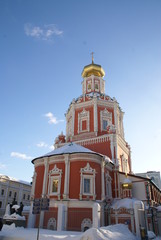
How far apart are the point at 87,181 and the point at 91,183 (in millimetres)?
386

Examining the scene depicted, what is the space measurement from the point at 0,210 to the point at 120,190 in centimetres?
2209

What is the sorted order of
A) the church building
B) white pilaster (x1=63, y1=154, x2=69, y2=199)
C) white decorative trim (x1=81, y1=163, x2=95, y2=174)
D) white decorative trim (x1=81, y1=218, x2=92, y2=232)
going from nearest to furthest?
white decorative trim (x1=81, y1=218, x2=92, y2=232), the church building, white pilaster (x1=63, y1=154, x2=69, y2=199), white decorative trim (x1=81, y1=163, x2=95, y2=174)

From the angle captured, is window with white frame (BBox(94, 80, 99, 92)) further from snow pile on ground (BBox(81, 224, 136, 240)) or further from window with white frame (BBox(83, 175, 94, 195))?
snow pile on ground (BBox(81, 224, 136, 240))

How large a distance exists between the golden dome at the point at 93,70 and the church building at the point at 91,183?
6907 millimetres

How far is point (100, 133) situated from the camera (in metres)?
23.8

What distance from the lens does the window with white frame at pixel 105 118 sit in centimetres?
2471

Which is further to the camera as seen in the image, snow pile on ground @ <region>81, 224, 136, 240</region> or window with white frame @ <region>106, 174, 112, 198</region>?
window with white frame @ <region>106, 174, 112, 198</region>

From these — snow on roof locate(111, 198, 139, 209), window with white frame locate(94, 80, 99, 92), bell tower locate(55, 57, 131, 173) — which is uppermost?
window with white frame locate(94, 80, 99, 92)

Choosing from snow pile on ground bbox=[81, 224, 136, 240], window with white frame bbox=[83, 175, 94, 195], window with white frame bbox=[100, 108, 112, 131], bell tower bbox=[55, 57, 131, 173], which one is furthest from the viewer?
window with white frame bbox=[100, 108, 112, 131]

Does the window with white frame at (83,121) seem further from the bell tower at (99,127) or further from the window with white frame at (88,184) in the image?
the window with white frame at (88,184)

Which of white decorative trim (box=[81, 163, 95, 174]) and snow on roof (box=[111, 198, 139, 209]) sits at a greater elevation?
white decorative trim (box=[81, 163, 95, 174])

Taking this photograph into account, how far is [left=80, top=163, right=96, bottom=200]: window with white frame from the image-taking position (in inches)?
654

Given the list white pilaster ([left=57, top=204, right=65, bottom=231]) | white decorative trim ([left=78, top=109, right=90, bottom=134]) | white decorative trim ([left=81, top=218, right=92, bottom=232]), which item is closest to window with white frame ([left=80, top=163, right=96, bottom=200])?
white decorative trim ([left=81, top=218, right=92, bottom=232])

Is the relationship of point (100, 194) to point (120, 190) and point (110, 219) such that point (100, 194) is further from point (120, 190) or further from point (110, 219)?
point (120, 190)
